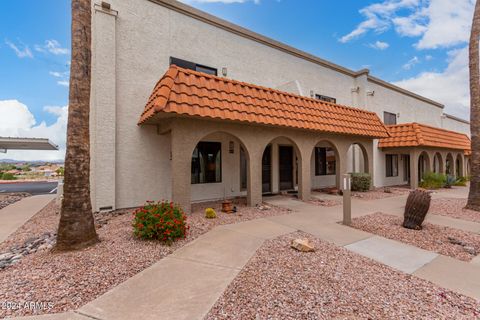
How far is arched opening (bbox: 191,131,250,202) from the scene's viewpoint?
32.5ft

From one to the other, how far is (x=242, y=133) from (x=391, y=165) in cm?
1464

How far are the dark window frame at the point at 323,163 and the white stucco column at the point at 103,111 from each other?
11.2 m

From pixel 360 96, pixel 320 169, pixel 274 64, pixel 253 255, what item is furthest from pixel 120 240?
pixel 360 96

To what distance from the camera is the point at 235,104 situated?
7.88 m

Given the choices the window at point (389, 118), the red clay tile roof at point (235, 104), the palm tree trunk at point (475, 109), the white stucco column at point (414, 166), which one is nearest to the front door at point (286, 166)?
the red clay tile roof at point (235, 104)

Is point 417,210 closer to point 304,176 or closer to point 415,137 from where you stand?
point 304,176

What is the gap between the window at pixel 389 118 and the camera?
17.9 m

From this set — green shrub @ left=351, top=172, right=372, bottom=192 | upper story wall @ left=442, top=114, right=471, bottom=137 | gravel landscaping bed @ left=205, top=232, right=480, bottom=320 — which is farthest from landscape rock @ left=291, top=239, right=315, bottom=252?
upper story wall @ left=442, top=114, right=471, bottom=137

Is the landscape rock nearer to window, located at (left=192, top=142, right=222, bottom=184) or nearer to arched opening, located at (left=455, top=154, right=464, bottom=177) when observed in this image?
window, located at (left=192, top=142, right=222, bottom=184)

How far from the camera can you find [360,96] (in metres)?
16.2

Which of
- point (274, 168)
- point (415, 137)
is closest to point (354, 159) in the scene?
point (415, 137)

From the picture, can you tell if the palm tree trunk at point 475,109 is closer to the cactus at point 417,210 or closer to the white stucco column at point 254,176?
the cactus at point 417,210

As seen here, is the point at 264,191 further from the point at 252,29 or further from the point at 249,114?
the point at 252,29

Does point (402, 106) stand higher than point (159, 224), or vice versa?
point (402, 106)
